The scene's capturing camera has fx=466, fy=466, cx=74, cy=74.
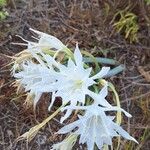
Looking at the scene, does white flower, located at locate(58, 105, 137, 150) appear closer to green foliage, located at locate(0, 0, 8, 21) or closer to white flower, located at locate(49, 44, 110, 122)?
white flower, located at locate(49, 44, 110, 122)

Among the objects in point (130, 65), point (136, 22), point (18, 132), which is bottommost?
point (18, 132)

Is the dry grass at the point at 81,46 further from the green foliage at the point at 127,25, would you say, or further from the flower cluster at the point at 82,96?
the flower cluster at the point at 82,96

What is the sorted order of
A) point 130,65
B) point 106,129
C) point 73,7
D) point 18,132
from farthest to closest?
point 73,7 < point 130,65 < point 18,132 < point 106,129

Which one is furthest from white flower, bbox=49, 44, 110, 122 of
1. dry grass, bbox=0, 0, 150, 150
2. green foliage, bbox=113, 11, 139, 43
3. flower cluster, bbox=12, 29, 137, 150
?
green foliage, bbox=113, 11, 139, 43

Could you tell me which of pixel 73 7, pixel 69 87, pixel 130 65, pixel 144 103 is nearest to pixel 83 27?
pixel 73 7

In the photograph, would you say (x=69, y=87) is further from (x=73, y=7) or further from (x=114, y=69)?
(x=73, y=7)
